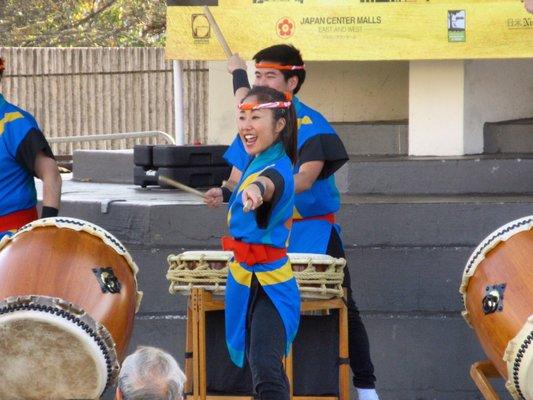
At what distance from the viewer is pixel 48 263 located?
17.4 feet

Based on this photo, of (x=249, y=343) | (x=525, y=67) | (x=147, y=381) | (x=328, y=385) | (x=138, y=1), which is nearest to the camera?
(x=147, y=381)

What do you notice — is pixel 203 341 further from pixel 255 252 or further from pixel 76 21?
pixel 76 21

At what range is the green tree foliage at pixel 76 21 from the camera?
18.1m

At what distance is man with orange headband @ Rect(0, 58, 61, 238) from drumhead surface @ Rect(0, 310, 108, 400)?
992mm

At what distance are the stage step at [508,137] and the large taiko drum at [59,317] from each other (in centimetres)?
319

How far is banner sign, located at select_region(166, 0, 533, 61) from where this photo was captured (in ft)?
24.3

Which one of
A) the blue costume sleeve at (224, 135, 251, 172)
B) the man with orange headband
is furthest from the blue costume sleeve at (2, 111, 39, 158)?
the blue costume sleeve at (224, 135, 251, 172)

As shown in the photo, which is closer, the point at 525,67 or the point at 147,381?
the point at 147,381

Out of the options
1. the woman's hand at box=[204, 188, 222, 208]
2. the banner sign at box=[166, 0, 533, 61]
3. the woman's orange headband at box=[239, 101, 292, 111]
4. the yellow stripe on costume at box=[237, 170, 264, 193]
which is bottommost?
the woman's hand at box=[204, 188, 222, 208]

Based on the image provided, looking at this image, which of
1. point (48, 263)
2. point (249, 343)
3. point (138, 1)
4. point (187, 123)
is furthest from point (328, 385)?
point (138, 1)

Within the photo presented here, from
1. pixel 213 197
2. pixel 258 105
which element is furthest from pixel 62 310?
pixel 258 105

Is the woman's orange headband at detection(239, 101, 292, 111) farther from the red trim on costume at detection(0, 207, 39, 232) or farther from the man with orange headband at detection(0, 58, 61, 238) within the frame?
the red trim on costume at detection(0, 207, 39, 232)

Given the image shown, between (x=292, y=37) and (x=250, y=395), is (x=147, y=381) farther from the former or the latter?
(x=292, y=37)

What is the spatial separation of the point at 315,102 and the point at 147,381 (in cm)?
544
